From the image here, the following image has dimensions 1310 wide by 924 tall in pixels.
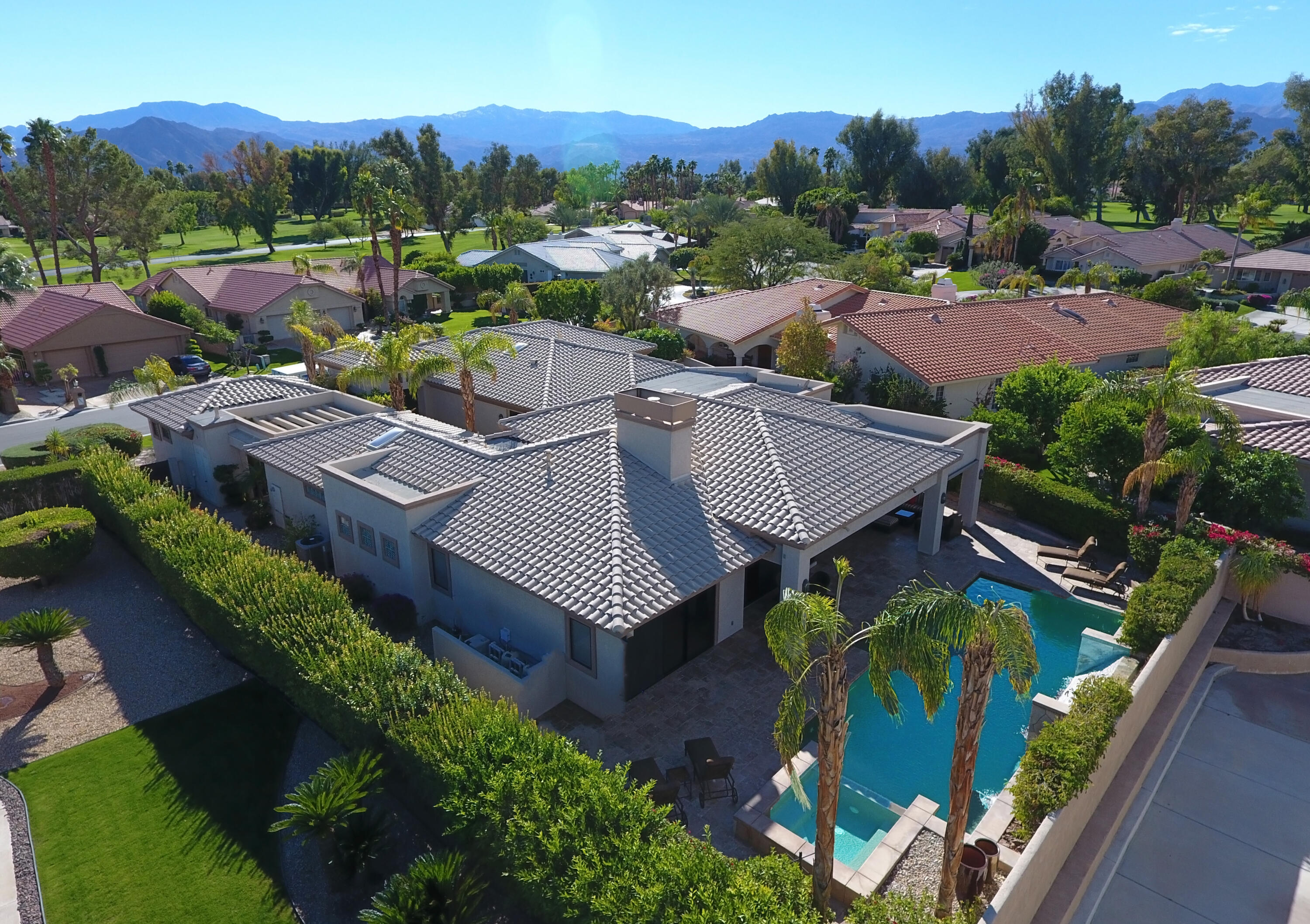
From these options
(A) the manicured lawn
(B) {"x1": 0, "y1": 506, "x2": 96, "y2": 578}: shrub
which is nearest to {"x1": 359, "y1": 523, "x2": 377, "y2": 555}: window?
(A) the manicured lawn

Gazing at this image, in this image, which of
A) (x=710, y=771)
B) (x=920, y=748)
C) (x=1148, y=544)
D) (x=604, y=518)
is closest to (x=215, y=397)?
(x=604, y=518)

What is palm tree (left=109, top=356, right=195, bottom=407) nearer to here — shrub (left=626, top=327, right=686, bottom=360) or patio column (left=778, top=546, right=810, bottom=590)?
shrub (left=626, top=327, right=686, bottom=360)

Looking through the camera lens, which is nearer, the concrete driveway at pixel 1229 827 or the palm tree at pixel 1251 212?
the concrete driveway at pixel 1229 827

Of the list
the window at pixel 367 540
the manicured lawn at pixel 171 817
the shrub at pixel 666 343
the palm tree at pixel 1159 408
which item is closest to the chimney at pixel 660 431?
the window at pixel 367 540

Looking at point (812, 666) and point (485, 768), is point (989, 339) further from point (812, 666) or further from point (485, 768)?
point (485, 768)

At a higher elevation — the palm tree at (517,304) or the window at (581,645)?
the palm tree at (517,304)

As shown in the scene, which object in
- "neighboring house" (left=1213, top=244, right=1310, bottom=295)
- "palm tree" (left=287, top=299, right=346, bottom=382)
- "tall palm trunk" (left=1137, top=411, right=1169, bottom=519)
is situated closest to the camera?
"tall palm trunk" (left=1137, top=411, right=1169, bottom=519)

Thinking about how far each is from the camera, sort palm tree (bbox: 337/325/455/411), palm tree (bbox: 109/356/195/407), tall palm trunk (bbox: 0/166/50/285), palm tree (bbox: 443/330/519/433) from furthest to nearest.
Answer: tall palm trunk (bbox: 0/166/50/285)
palm tree (bbox: 109/356/195/407)
palm tree (bbox: 337/325/455/411)
palm tree (bbox: 443/330/519/433)

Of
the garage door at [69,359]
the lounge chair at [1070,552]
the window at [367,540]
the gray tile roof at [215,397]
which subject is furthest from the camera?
the garage door at [69,359]

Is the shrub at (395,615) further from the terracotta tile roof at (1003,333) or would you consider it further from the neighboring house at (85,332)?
the neighboring house at (85,332)
